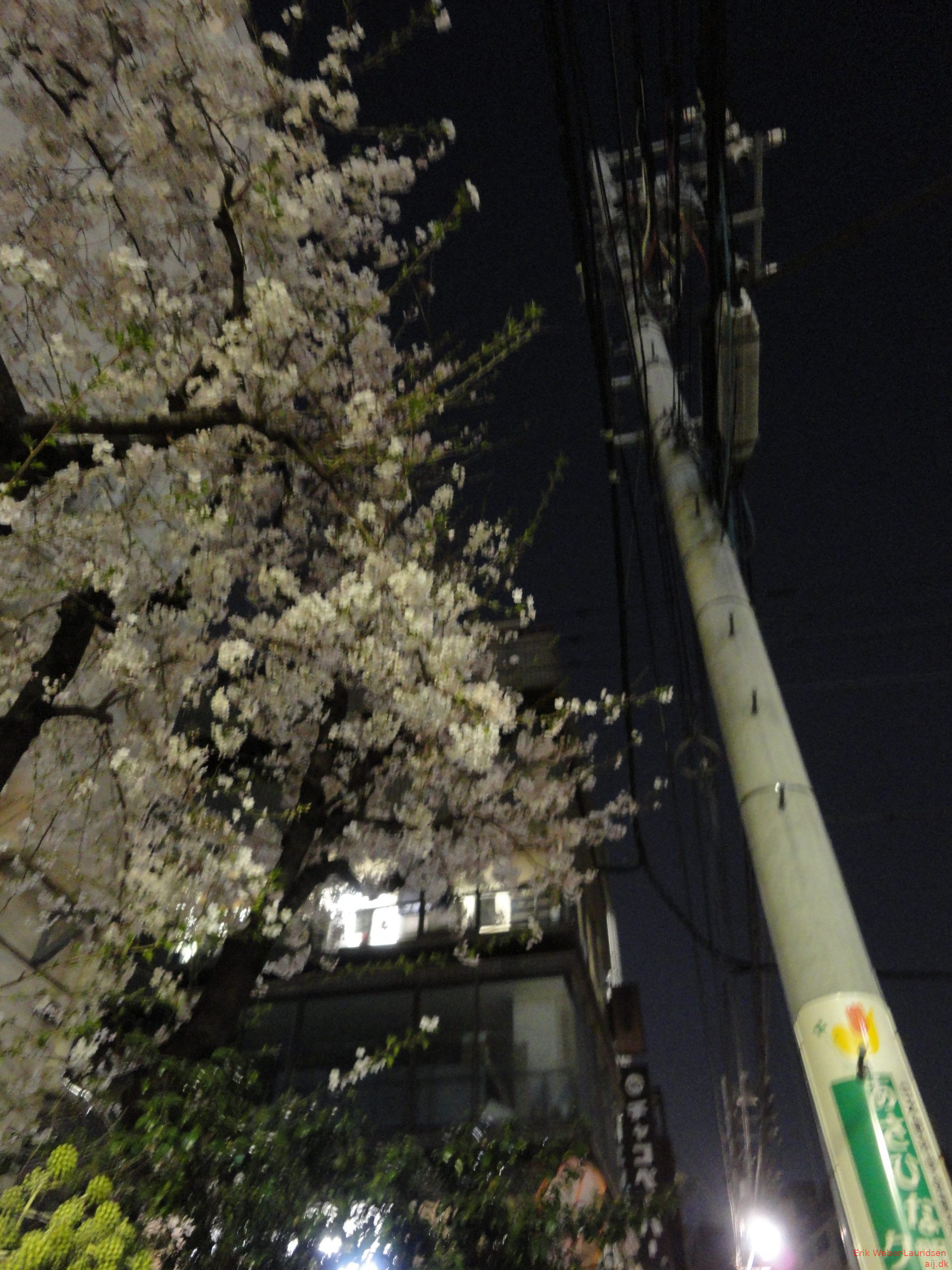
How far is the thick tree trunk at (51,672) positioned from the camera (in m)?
4.84

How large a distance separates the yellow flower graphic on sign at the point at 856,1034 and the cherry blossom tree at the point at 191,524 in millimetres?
3912

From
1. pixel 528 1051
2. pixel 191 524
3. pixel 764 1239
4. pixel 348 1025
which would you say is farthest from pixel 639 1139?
pixel 191 524

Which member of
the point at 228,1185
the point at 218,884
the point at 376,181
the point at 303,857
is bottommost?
the point at 228,1185

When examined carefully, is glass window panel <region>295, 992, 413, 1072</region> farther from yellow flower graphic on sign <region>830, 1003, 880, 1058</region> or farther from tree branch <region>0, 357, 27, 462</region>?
yellow flower graphic on sign <region>830, 1003, 880, 1058</region>

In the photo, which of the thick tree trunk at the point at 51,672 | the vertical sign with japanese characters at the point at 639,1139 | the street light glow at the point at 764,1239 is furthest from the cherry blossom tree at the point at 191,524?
the vertical sign with japanese characters at the point at 639,1139

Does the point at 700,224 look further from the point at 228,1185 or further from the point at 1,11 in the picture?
the point at 228,1185

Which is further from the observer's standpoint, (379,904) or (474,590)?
(379,904)

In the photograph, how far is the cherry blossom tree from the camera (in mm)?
5918

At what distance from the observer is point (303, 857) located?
7293mm

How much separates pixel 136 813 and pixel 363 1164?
4.53m

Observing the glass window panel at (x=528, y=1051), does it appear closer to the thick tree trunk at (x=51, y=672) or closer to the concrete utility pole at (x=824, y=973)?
the thick tree trunk at (x=51, y=672)

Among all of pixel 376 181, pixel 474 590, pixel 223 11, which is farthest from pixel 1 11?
pixel 474 590

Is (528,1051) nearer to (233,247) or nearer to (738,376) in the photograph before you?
(738,376)

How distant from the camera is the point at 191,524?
19.8 ft
